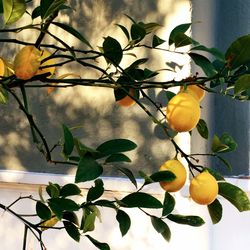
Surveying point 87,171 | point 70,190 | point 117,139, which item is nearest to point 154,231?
point 70,190

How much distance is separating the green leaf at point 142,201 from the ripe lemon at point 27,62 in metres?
0.28

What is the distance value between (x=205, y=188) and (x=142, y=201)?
0.37 ft

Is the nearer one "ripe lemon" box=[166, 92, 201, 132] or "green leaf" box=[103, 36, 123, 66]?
"ripe lemon" box=[166, 92, 201, 132]

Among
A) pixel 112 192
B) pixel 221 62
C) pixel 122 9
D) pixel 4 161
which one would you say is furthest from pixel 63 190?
pixel 4 161

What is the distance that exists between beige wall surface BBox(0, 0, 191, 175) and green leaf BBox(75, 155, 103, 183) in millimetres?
1414

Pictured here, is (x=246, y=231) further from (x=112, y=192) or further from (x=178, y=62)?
(x=178, y=62)

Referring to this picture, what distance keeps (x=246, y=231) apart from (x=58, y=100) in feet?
3.48

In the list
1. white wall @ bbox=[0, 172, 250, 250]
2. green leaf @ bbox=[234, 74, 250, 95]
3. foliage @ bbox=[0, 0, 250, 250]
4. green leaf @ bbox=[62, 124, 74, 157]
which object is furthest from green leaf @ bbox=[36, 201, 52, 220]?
white wall @ bbox=[0, 172, 250, 250]

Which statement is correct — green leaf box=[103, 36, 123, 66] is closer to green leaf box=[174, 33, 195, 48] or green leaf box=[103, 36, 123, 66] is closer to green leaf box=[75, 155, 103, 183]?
green leaf box=[174, 33, 195, 48]

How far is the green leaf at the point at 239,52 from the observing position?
819mm

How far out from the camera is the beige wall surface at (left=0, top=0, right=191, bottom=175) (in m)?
2.15

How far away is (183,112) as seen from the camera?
83 centimetres

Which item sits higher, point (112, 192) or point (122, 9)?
point (122, 9)

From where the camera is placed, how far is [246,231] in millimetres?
2223
